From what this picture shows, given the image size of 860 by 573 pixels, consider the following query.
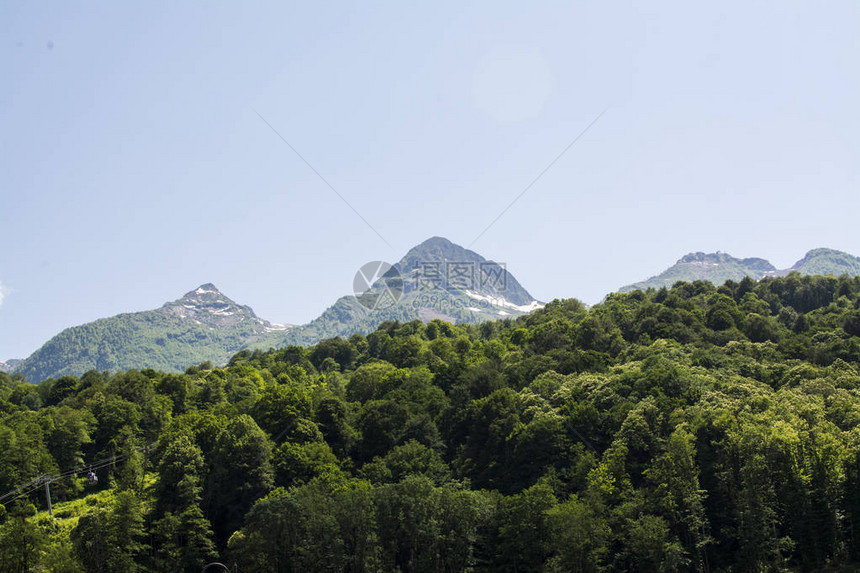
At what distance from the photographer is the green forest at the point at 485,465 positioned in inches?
2272

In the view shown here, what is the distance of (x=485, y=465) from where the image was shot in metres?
79.6

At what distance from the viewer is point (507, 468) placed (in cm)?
7588

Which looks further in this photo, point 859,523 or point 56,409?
point 56,409

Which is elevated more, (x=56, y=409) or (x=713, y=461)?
(x=56, y=409)

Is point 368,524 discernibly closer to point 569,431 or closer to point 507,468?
point 507,468

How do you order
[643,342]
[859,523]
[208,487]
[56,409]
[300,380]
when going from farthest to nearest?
[300,380]
[643,342]
[56,409]
[208,487]
[859,523]

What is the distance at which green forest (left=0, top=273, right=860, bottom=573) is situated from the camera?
57719mm

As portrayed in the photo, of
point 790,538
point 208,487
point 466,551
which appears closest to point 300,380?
point 208,487

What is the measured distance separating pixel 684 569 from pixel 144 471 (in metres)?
62.8

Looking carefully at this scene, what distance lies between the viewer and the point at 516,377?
320 feet

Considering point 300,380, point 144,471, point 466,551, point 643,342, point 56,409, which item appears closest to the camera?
point 466,551

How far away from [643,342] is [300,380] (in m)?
67.4

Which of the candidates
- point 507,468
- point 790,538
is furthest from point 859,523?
point 507,468

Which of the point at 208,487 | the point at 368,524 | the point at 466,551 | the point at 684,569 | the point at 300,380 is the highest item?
the point at 300,380
